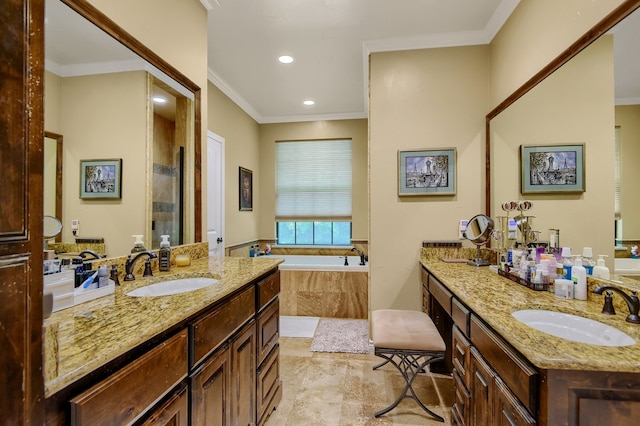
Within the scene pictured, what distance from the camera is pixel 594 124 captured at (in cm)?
141

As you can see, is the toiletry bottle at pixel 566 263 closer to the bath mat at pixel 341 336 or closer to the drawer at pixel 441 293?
the drawer at pixel 441 293

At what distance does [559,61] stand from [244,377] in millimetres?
2422

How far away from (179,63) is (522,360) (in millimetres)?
2396

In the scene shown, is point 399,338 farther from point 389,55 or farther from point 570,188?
point 389,55

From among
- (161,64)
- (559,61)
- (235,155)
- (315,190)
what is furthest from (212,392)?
(315,190)

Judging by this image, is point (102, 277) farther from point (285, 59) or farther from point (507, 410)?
point (285, 59)

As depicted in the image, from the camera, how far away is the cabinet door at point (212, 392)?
106 cm

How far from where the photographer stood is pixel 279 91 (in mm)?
3809

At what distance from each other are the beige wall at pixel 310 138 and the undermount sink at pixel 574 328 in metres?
3.40

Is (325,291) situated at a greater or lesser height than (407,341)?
lesser

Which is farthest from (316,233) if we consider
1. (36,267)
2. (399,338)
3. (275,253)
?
(36,267)

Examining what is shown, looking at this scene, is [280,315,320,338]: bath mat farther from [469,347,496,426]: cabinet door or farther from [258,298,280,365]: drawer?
[469,347,496,426]: cabinet door

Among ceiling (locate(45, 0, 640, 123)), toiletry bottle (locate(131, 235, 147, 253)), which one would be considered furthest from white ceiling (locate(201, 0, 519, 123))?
toiletry bottle (locate(131, 235, 147, 253))

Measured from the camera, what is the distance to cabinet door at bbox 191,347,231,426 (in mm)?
1061
